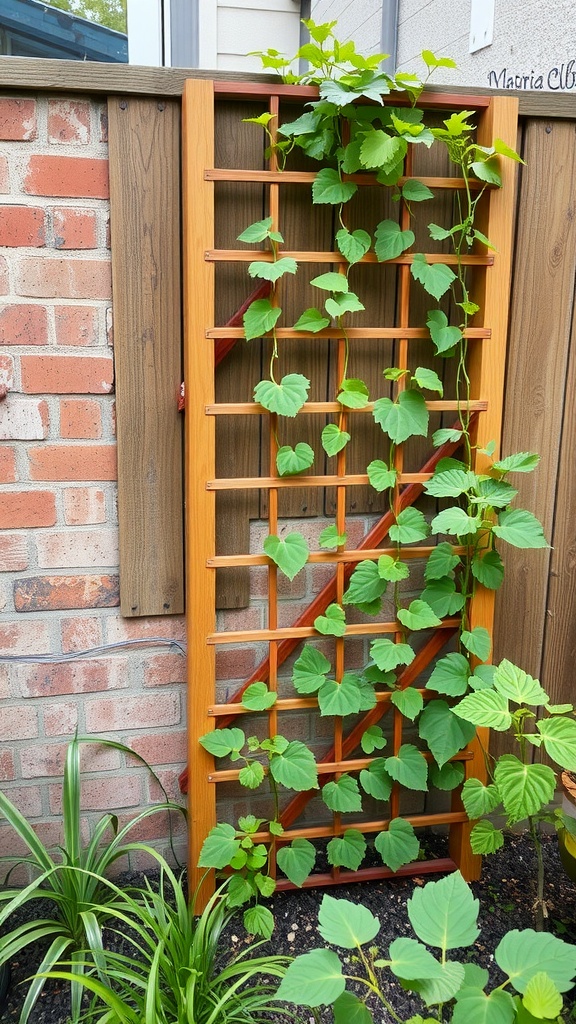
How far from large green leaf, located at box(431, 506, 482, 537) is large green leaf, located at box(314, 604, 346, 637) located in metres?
0.26

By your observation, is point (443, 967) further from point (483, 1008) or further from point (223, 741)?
point (223, 741)

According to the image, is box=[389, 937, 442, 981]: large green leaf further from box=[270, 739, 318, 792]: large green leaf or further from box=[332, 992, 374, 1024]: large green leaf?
box=[270, 739, 318, 792]: large green leaf

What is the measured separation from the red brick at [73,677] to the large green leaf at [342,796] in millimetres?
480

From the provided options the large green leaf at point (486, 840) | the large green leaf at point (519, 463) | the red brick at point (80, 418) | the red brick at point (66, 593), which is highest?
the red brick at point (80, 418)

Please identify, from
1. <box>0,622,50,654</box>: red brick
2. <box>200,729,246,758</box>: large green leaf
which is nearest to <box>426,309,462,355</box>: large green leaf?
<box>200,729,246,758</box>: large green leaf

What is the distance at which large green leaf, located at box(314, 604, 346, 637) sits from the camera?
156 cm

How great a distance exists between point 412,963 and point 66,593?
945mm

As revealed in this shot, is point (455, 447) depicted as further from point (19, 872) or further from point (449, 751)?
point (19, 872)

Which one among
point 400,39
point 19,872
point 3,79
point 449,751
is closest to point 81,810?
point 19,872

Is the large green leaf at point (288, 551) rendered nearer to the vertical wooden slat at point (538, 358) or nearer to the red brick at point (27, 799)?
the vertical wooden slat at point (538, 358)

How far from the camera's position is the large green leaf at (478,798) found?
1547 mm

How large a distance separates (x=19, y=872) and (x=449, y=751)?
94cm

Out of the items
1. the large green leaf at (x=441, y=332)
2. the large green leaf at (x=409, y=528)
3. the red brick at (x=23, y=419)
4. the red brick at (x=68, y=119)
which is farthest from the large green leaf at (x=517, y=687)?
the red brick at (x=68, y=119)

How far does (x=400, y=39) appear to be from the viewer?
9.00 feet
